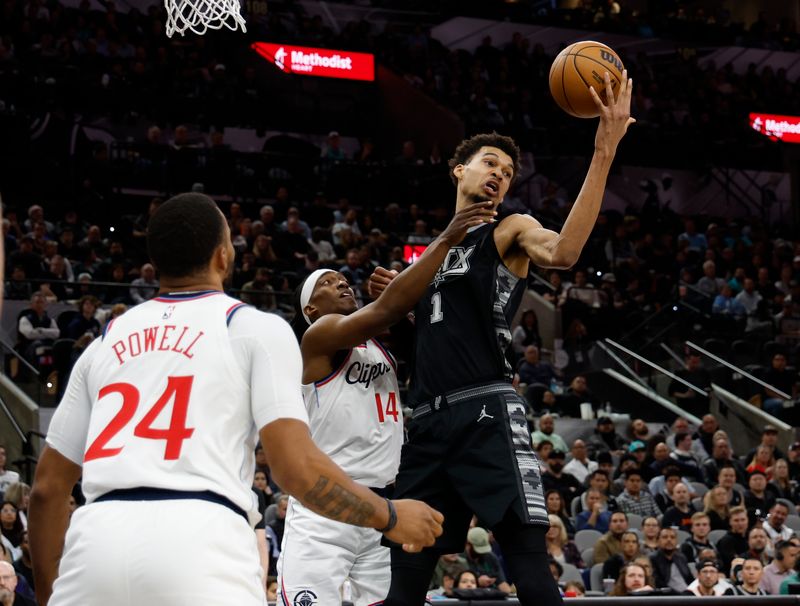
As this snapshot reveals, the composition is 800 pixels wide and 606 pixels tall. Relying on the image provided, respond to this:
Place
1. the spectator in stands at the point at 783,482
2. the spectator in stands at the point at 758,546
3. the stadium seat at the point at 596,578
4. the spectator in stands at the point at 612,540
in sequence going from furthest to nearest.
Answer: the spectator in stands at the point at 783,482 → the spectator in stands at the point at 758,546 → the spectator in stands at the point at 612,540 → the stadium seat at the point at 596,578

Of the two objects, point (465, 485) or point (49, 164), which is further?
point (49, 164)

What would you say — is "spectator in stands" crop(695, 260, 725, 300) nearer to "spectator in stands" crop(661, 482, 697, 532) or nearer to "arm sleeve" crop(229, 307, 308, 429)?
"spectator in stands" crop(661, 482, 697, 532)

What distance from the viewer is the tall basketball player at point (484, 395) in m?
4.23

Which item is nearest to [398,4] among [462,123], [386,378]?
[462,123]

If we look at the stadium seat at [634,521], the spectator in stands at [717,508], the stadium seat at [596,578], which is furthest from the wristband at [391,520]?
the spectator in stands at [717,508]

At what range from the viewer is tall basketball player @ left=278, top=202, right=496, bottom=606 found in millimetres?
4840

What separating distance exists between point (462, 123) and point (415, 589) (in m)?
19.5

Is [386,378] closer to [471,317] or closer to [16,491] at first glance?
[471,317]

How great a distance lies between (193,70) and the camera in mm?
20766

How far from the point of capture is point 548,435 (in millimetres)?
13688

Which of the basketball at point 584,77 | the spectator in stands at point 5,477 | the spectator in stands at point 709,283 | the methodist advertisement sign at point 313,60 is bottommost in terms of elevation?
the spectator in stands at point 5,477

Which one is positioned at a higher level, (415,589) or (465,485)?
(465,485)

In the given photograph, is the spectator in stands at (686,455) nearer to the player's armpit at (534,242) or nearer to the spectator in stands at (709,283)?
the spectator in stands at (709,283)

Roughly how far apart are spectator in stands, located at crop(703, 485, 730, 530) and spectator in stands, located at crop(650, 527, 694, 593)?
1.36m
